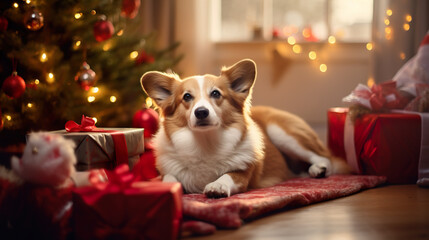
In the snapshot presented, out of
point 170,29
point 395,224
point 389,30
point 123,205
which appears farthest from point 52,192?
point 389,30

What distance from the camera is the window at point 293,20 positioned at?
13.4ft

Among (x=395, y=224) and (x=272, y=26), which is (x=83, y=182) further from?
(x=272, y=26)

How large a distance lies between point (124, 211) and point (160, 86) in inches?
35.5

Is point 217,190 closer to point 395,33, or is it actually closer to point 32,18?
point 32,18

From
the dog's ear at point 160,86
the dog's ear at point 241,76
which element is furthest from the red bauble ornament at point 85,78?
the dog's ear at point 241,76

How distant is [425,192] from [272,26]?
8.12 ft

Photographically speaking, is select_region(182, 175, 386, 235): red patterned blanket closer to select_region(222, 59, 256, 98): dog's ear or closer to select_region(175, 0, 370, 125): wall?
select_region(222, 59, 256, 98): dog's ear

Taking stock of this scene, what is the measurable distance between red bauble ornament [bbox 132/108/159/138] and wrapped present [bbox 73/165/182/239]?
1.77m

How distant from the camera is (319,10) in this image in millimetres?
4141

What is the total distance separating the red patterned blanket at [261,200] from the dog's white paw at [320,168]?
0.05 m

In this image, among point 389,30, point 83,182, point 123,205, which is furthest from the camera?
point 389,30

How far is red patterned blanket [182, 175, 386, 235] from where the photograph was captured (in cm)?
152

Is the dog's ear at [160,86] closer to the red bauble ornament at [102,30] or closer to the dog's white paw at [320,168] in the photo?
the red bauble ornament at [102,30]

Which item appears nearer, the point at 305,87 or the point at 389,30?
the point at 389,30
